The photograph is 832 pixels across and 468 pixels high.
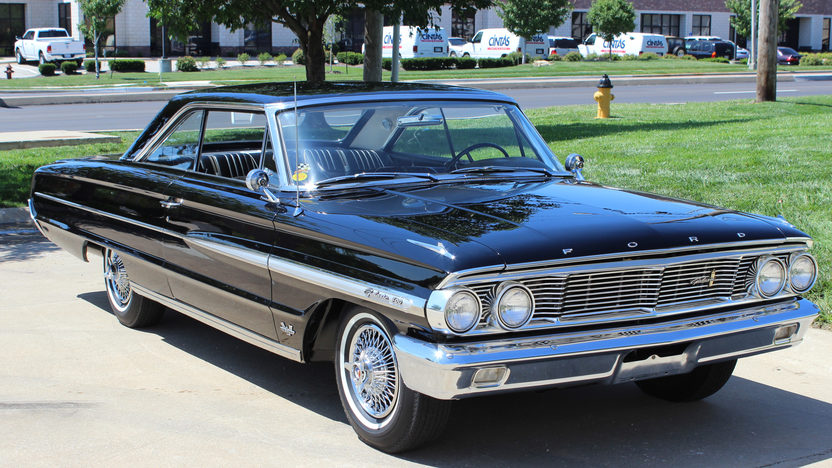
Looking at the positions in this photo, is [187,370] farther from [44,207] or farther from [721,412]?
[721,412]

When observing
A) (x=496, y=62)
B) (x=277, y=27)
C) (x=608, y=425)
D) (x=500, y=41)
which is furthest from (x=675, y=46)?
(x=608, y=425)

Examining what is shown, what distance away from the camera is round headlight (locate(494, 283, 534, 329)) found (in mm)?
3865

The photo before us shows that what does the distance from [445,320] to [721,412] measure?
1970 mm

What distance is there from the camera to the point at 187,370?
5551mm

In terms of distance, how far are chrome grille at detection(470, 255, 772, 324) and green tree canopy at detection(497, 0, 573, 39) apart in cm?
4421

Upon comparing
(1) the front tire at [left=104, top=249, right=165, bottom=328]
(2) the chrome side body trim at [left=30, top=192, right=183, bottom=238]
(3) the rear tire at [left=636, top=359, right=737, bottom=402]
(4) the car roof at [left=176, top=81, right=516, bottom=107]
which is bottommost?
(3) the rear tire at [left=636, top=359, right=737, bottom=402]

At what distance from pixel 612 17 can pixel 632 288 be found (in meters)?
52.0

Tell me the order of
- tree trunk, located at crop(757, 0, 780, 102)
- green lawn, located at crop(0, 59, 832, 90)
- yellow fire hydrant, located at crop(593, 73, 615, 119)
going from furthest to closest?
green lawn, located at crop(0, 59, 832, 90)
tree trunk, located at crop(757, 0, 780, 102)
yellow fire hydrant, located at crop(593, 73, 615, 119)

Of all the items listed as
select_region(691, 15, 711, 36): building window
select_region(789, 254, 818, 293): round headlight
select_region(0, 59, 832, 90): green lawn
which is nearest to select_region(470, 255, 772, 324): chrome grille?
select_region(789, 254, 818, 293): round headlight

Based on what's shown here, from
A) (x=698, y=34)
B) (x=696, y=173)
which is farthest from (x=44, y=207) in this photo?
(x=698, y=34)

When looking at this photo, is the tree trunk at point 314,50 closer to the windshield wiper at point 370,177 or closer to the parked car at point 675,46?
the windshield wiper at point 370,177

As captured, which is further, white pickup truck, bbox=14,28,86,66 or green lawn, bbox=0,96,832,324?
white pickup truck, bbox=14,28,86,66

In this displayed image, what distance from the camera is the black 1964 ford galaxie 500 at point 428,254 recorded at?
3.88m

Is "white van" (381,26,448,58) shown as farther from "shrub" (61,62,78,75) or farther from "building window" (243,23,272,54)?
"shrub" (61,62,78,75)
